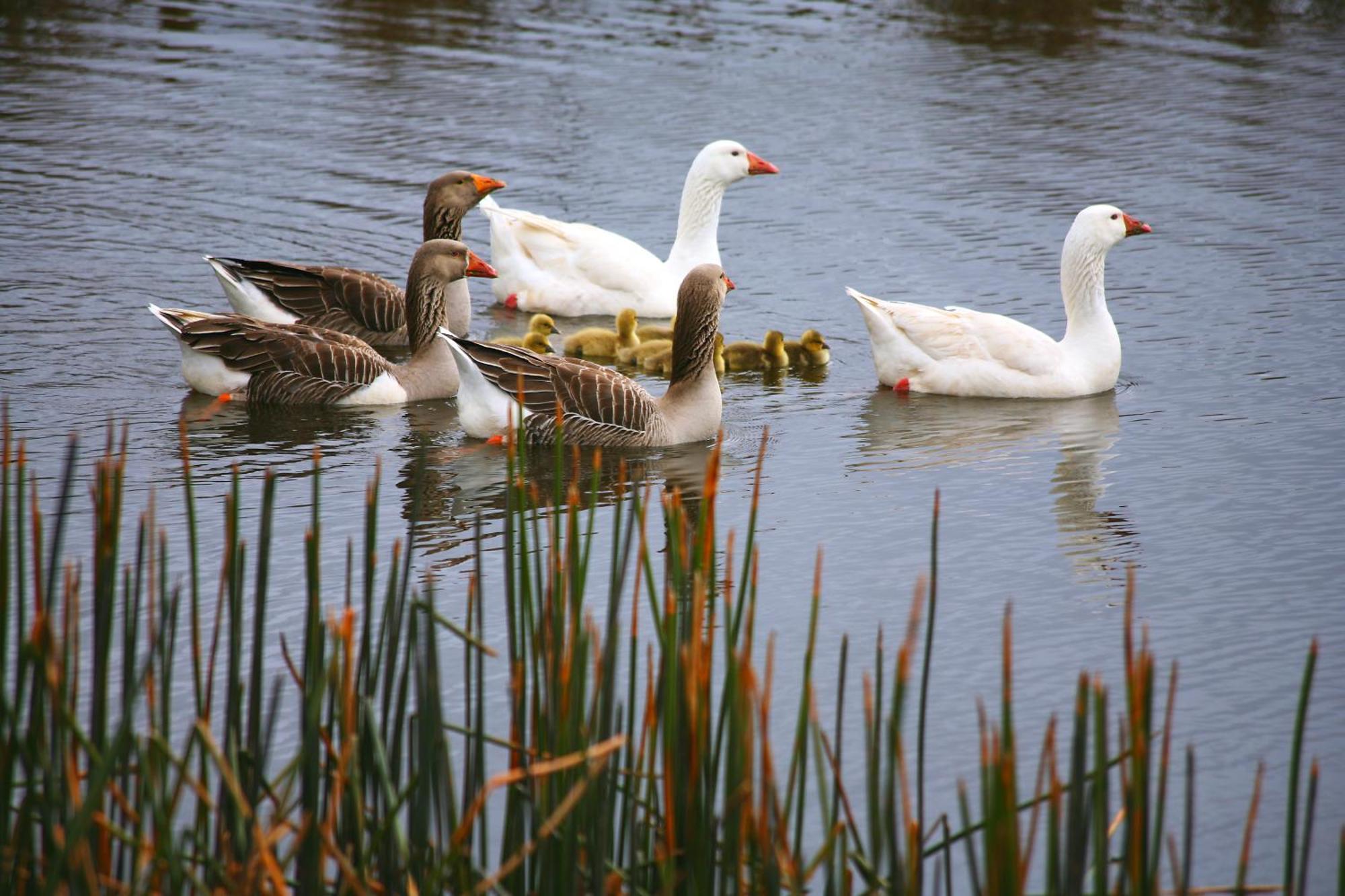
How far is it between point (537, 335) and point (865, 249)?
145 inches

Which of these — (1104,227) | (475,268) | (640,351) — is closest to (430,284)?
(475,268)

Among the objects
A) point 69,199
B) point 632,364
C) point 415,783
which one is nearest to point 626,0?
point 69,199

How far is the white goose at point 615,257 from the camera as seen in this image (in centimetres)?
1255

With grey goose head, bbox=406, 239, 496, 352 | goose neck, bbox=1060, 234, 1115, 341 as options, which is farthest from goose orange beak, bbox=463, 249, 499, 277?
goose neck, bbox=1060, 234, 1115, 341

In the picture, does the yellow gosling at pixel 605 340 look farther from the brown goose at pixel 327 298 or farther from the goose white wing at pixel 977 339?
the goose white wing at pixel 977 339

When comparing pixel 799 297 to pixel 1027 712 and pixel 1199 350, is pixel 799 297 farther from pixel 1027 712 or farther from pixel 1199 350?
pixel 1027 712

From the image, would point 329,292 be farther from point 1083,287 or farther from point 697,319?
point 1083,287

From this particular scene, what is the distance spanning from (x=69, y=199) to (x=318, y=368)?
593 cm

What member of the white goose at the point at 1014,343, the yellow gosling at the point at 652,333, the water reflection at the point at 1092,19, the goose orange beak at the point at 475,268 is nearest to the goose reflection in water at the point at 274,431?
the goose orange beak at the point at 475,268

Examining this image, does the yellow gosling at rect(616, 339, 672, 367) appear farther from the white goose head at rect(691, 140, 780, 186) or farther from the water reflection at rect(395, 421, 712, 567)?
the water reflection at rect(395, 421, 712, 567)

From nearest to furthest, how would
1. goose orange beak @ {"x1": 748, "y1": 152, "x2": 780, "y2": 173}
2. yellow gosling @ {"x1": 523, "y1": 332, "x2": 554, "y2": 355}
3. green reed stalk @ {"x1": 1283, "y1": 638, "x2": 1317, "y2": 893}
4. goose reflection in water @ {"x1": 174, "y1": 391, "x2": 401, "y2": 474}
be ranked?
green reed stalk @ {"x1": 1283, "y1": 638, "x2": 1317, "y2": 893} < goose reflection in water @ {"x1": 174, "y1": 391, "x2": 401, "y2": 474} < yellow gosling @ {"x1": 523, "y1": 332, "x2": 554, "y2": 355} < goose orange beak @ {"x1": 748, "y1": 152, "x2": 780, "y2": 173}

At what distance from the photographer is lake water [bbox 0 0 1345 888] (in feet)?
23.2

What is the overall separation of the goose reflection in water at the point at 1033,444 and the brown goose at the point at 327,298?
328cm

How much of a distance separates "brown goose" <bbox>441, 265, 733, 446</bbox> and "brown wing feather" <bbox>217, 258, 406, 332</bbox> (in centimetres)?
212
